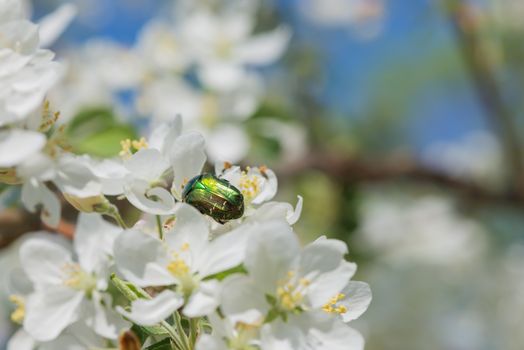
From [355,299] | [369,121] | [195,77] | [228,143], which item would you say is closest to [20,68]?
[355,299]

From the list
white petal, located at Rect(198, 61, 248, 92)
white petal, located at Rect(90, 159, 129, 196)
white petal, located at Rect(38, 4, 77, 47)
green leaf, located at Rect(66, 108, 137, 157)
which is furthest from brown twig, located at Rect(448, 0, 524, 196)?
white petal, located at Rect(90, 159, 129, 196)

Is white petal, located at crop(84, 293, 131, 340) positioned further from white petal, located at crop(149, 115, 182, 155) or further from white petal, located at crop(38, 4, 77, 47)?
white petal, located at crop(38, 4, 77, 47)

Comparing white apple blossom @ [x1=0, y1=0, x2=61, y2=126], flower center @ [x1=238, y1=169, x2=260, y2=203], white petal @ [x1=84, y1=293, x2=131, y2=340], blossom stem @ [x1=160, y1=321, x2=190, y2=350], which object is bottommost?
blossom stem @ [x1=160, y1=321, x2=190, y2=350]

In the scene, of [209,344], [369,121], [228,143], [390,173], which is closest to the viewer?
[209,344]

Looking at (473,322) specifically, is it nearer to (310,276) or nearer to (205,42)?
(205,42)

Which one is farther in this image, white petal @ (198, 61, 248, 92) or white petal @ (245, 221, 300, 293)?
white petal @ (198, 61, 248, 92)

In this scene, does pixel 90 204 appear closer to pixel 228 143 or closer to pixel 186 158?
pixel 186 158

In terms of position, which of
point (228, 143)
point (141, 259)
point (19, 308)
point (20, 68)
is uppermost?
point (20, 68)
